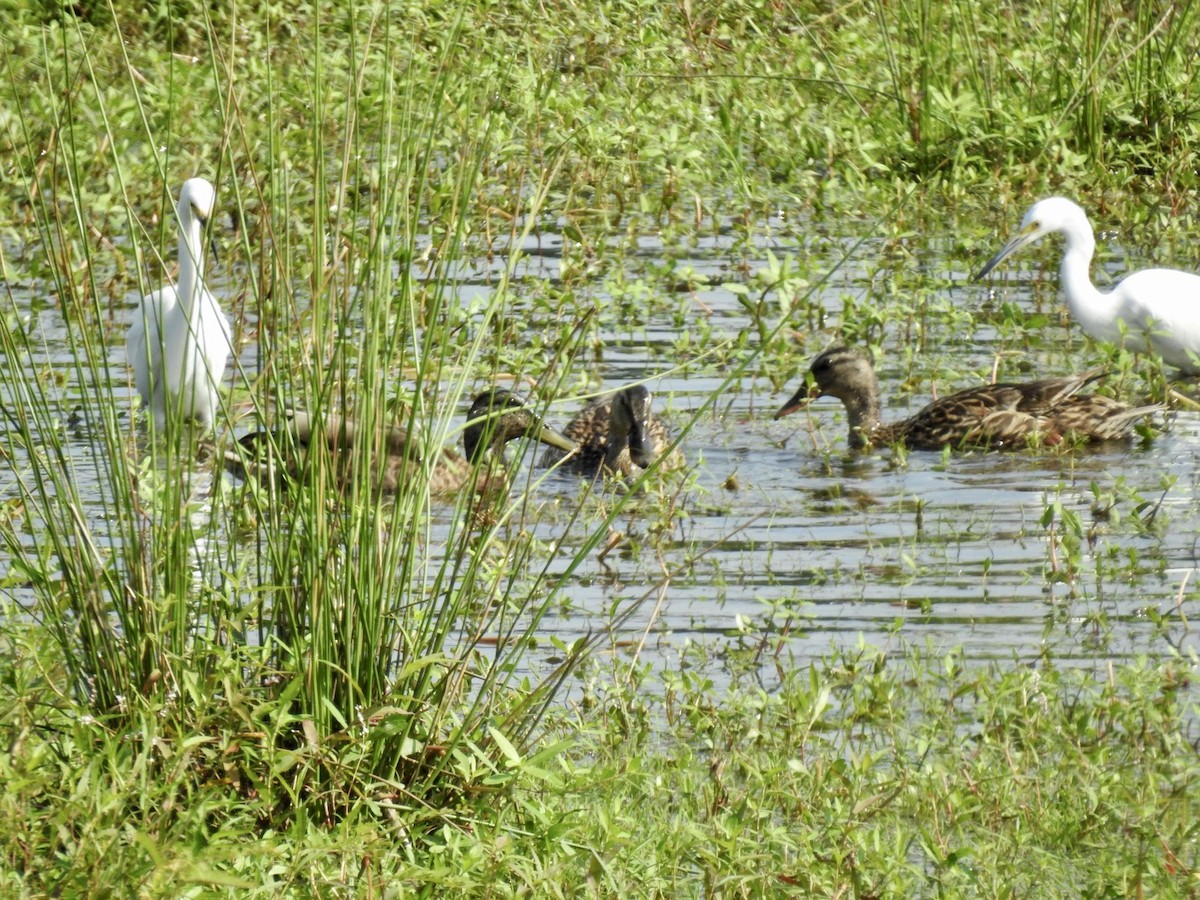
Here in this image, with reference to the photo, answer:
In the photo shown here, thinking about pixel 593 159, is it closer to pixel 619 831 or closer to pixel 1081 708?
pixel 1081 708

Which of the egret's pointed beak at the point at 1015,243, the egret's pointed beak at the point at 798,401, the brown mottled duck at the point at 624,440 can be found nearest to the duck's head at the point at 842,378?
the egret's pointed beak at the point at 798,401

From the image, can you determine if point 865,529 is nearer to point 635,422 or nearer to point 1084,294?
point 635,422

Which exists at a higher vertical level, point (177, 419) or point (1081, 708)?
point (177, 419)

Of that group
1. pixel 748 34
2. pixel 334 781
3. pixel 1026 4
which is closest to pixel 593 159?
pixel 748 34

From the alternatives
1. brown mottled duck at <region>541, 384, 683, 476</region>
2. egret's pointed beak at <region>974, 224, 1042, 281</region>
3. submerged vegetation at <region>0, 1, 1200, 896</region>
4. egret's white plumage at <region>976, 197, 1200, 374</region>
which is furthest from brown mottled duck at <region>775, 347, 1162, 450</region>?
egret's pointed beak at <region>974, 224, 1042, 281</region>

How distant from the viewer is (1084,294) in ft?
29.5

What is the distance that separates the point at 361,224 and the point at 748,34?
232 inches

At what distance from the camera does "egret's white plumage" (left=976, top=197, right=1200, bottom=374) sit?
8664 millimetres

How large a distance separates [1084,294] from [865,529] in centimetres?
268

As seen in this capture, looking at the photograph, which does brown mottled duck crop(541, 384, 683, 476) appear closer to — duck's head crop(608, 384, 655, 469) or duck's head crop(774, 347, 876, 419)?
duck's head crop(608, 384, 655, 469)

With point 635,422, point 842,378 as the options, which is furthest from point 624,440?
point 842,378

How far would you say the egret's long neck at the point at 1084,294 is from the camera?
883 cm

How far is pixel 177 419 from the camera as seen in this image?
388cm

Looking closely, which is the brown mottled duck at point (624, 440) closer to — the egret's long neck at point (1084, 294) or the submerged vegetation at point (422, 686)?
the submerged vegetation at point (422, 686)
